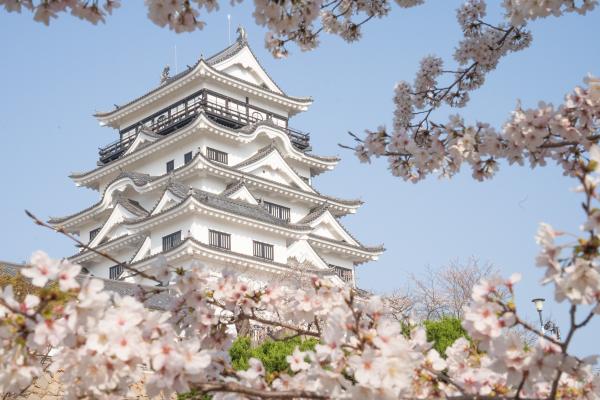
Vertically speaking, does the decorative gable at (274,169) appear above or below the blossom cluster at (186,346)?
above

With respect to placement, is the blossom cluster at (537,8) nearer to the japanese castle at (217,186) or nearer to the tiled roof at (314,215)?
the japanese castle at (217,186)

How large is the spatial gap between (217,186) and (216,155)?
2147 millimetres

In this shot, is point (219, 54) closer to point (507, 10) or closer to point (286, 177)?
point (286, 177)

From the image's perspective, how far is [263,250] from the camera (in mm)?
30875

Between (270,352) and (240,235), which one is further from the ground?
(240,235)

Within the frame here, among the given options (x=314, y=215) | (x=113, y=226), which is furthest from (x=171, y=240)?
(x=314, y=215)

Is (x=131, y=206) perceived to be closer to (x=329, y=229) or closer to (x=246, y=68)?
(x=329, y=229)

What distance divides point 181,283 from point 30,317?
1.19 meters

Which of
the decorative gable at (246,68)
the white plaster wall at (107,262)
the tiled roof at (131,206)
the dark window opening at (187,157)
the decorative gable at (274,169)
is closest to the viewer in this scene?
the white plaster wall at (107,262)

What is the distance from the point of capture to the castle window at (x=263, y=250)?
100 ft

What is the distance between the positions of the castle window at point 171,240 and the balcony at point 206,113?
6.81 meters

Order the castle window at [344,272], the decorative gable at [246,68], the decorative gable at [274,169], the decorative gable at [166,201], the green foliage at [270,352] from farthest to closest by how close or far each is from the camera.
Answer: the decorative gable at [246,68] < the castle window at [344,272] < the decorative gable at [274,169] < the decorative gable at [166,201] < the green foliage at [270,352]

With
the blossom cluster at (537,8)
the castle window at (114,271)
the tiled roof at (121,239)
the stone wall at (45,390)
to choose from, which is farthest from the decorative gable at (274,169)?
the blossom cluster at (537,8)

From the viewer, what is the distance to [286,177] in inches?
1389
